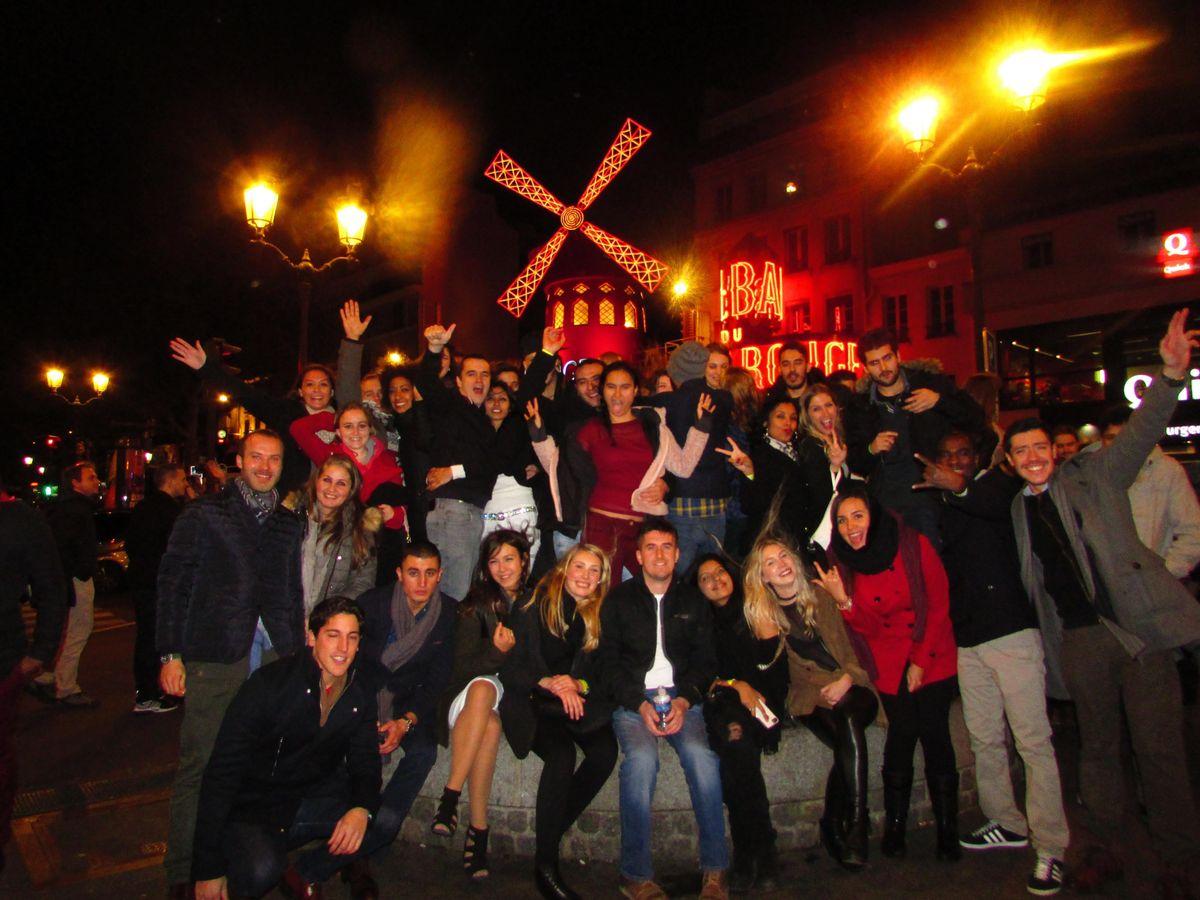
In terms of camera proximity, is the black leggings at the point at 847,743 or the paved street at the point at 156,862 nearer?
the paved street at the point at 156,862

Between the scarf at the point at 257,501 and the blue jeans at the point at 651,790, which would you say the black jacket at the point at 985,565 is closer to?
the blue jeans at the point at 651,790

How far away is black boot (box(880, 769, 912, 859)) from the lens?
4445mm

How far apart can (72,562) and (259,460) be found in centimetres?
529

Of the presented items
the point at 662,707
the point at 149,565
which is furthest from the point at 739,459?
the point at 149,565

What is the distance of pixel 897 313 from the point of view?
2752cm

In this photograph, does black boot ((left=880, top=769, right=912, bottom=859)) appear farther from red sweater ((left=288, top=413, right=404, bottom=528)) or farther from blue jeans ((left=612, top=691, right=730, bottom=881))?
red sweater ((left=288, top=413, right=404, bottom=528))

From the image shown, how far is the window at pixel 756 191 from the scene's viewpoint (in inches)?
1281

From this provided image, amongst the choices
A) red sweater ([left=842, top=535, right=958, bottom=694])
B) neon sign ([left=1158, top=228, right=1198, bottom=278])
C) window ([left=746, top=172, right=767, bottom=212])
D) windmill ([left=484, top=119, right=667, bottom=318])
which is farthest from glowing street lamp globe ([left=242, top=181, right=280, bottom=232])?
window ([left=746, top=172, right=767, bottom=212])

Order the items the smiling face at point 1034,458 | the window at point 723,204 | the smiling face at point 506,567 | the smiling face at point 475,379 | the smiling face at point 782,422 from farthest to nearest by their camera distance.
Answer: the window at point 723,204 → the smiling face at point 475,379 → the smiling face at point 782,422 → the smiling face at point 506,567 → the smiling face at point 1034,458

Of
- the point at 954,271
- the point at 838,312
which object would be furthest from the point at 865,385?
the point at 838,312

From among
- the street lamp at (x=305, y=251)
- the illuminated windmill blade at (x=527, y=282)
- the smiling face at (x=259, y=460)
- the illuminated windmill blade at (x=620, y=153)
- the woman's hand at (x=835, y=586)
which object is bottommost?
the woman's hand at (x=835, y=586)

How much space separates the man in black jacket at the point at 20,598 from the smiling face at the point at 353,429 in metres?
1.94

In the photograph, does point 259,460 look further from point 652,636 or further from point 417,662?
point 652,636

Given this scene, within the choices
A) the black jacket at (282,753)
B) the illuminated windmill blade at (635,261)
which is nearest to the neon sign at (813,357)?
the illuminated windmill blade at (635,261)
